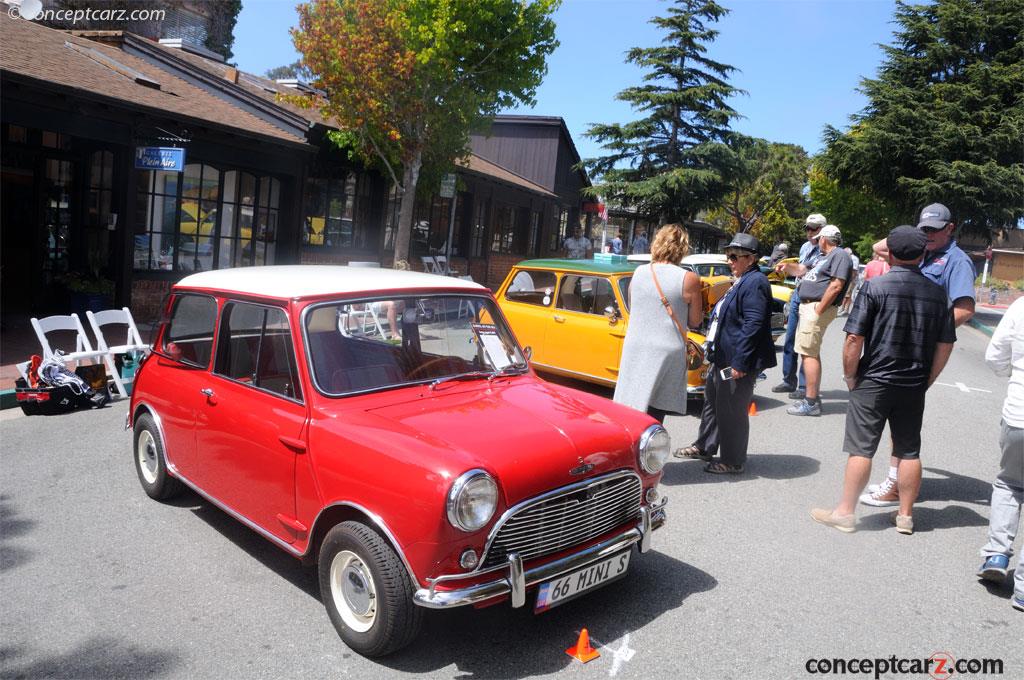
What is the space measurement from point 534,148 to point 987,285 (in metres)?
29.8

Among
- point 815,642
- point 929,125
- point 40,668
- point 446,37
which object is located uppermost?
point 929,125

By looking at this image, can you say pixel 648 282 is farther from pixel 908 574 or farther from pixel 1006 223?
pixel 1006 223

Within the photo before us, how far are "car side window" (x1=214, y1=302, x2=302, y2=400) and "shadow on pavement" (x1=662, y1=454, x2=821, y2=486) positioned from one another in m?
3.17

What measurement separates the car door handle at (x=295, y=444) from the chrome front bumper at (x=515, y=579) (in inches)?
36.5

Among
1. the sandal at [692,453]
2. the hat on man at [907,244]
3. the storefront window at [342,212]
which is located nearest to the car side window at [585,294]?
the sandal at [692,453]

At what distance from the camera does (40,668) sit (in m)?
3.15

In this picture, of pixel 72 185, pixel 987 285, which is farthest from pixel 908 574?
pixel 987 285

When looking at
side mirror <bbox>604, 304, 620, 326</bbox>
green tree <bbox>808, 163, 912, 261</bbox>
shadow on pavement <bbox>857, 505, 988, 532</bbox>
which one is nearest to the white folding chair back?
side mirror <bbox>604, 304, 620, 326</bbox>

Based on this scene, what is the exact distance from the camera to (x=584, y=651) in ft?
10.8

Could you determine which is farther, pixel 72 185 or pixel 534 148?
pixel 534 148

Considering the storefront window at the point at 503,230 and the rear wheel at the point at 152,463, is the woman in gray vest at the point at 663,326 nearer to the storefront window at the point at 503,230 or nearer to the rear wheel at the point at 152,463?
the rear wheel at the point at 152,463

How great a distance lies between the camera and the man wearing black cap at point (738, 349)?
573cm

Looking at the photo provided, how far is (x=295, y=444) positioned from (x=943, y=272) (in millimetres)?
4538

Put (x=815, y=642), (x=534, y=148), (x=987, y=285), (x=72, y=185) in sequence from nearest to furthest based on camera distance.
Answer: (x=815, y=642) < (x=72, y=185) < (x=534, y=148) < (x=987, y=285)
